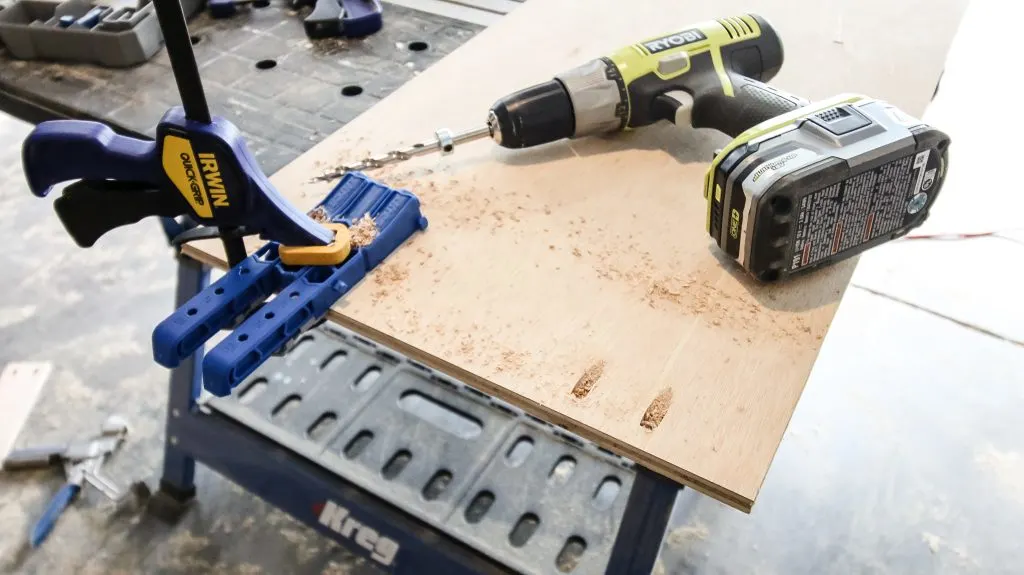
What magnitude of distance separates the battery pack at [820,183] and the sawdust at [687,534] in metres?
0.61

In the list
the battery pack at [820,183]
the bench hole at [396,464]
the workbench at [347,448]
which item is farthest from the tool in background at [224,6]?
the battery pack at [820,183]

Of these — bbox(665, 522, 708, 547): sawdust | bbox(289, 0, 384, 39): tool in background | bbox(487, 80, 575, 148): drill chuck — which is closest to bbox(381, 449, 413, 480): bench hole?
bbox(665, 522, 708, 547): sawdust

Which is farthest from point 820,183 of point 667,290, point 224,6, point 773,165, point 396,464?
point 224,6

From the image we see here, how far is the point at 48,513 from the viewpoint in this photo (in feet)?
3.81

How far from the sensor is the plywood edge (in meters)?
0.54

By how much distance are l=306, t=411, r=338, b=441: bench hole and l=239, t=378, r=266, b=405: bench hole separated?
0.10 metres

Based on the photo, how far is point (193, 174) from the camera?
1.93 ft

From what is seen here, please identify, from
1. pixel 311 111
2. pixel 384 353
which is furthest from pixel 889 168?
pixel 384 353

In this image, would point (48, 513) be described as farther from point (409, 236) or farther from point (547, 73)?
point (547, 73)

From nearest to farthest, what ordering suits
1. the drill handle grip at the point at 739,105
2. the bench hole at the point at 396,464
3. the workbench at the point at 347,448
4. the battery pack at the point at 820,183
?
the battery pack at the point at 820,183, the drill handle grip at the point at 739,105, the workbench at the point at 347,448, the bench hole at the point at 396,464

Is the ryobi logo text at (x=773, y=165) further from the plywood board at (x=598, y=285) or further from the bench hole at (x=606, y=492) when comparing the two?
the bench hole at (x=606, y=492)

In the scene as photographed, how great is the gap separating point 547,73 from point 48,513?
98 centimetres

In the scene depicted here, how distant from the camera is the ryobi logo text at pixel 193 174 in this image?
57 cm

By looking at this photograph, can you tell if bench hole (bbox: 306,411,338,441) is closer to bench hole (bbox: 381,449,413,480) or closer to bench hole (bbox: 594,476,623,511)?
bench hole (bbox: 381,449,413,480)
